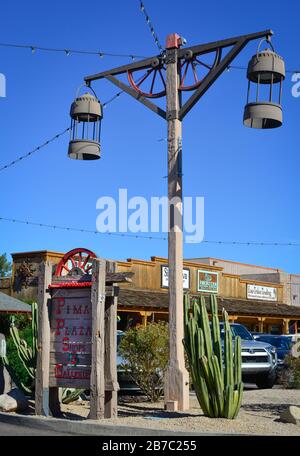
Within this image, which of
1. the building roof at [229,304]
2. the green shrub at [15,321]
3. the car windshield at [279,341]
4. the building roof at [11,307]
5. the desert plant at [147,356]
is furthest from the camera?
the building roof at [229,304]

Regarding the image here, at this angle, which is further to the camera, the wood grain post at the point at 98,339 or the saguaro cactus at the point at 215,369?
the wood grain post at the point at 98,339

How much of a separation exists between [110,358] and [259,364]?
8713 mm

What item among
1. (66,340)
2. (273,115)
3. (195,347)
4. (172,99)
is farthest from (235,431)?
(172,99)

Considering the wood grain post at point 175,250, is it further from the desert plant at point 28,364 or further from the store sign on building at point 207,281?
the store sign on building at point 207,281

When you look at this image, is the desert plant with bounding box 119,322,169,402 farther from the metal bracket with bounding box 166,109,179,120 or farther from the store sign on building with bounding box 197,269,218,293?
the store sign on building with bounding box 197,269,218,293

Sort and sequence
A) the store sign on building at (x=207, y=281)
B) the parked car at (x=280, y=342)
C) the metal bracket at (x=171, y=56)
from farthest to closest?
the store sign on building at (x=207, y=281)
the parked car at (x=280, y=342)
the metal bracket at (x=171, y=56)

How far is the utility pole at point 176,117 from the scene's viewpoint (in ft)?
38.5

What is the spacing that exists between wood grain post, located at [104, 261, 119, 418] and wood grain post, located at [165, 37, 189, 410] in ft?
3.95

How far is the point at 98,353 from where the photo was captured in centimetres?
1066

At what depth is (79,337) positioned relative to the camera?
11.1 m

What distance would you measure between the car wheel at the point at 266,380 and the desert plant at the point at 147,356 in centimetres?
597

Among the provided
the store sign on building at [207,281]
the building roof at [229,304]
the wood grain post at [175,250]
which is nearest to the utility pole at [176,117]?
the wood grain post at [175,250]

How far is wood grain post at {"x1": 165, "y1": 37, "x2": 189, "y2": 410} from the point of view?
11.7m

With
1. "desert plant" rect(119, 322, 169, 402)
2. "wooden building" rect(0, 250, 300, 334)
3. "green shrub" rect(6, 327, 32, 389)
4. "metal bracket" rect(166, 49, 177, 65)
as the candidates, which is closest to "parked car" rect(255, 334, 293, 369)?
"wooden building" rect(0, 250, 300, 334)
